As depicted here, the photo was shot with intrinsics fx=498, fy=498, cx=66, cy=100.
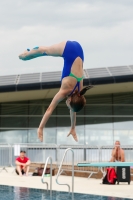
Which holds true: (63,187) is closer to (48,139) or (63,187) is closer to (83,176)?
(83,176)

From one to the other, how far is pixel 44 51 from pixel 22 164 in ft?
38.1

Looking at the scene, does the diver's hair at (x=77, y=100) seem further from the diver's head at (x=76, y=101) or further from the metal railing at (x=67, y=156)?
the metal railing at (x=67, y=156)

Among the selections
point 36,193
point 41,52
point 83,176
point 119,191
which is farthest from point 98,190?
point 41,52

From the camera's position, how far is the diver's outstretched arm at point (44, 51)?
8320 mm

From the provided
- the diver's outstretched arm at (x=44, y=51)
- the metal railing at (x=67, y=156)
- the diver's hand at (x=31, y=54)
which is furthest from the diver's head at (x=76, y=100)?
the metal railing at (x=67, y=156)

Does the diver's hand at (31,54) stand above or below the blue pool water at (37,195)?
above

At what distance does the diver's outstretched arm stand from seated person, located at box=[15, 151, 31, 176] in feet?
36.1

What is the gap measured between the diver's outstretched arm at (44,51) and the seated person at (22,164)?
433 inches

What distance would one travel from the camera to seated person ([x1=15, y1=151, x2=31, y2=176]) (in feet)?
63.6

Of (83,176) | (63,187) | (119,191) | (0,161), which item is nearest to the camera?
(119,191)

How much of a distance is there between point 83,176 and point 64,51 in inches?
484

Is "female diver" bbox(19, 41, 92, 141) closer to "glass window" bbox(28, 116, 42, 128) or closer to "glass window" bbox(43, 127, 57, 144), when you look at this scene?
"glass window" bbox(43, 127, 57, 144)

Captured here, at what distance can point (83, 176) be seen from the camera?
19906mm

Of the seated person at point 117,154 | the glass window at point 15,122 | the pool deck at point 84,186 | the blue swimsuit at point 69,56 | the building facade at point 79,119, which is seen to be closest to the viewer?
the blue swimsuit at point 69,56
